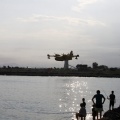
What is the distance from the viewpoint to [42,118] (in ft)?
102

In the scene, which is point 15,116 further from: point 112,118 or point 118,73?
point 118,73

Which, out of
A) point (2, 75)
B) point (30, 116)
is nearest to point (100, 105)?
point (30, 116)

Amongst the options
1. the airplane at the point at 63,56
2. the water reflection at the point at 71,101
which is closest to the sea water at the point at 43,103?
the water reflection at the point at 71,101

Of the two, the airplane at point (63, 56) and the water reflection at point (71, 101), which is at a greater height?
the airplane at point (63, 56)

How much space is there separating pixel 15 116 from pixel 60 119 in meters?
4.78

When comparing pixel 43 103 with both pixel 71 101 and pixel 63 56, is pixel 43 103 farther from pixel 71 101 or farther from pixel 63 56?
pixel 63 56

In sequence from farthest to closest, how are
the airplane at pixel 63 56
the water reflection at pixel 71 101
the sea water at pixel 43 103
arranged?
the airplane at pixel 63 56 < the water reflection at pixel 71 101 < the sea water at pixel 43 103

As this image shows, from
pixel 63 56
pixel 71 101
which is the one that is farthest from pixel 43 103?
pixel 63 56

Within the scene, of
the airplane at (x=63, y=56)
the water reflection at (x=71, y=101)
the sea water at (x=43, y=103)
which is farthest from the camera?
the airplane at (x=63, y=56)

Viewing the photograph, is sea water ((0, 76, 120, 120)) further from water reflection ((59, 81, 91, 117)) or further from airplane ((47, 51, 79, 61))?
airplane ((47, 51, 79, 61))

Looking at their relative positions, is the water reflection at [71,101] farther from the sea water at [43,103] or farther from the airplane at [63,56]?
the airplane at [63,56]

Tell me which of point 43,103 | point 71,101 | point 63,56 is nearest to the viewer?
point 43,103

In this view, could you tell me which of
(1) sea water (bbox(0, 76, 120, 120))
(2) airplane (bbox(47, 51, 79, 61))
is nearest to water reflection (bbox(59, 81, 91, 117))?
(1) sea water (bbox(0, 76, 120, 120))

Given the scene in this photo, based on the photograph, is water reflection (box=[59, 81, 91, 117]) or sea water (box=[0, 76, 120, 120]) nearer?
sea water (box=[0, 76, 120, 120])
